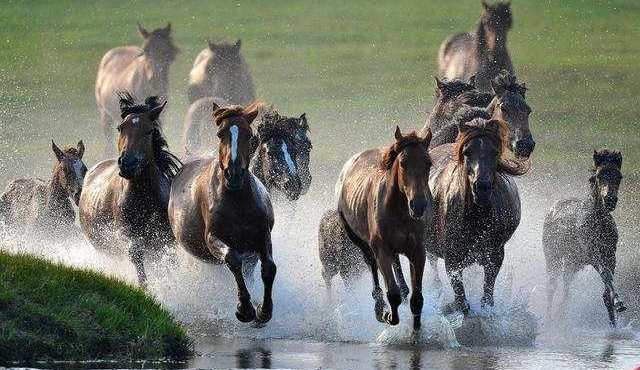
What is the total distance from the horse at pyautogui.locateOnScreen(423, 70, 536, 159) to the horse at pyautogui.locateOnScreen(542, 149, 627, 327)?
66cm

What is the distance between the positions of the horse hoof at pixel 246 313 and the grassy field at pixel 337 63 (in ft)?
58.5

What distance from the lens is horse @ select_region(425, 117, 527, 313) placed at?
15500mm

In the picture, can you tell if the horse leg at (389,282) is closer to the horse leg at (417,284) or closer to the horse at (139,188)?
the horse leg at (417,284)

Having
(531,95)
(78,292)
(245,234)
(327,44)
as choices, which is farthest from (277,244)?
(327,44)

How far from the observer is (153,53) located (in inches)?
1339

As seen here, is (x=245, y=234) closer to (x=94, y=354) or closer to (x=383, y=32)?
(x=94, y=354)

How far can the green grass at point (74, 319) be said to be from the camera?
12806 mm

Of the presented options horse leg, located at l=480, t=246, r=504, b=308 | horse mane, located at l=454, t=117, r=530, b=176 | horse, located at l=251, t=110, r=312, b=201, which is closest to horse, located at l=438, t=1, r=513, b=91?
horse, located at l=251, t=110, r=312, b=201

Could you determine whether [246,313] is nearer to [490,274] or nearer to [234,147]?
[234,147]

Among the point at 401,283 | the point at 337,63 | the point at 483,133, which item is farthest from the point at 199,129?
the point at 337,63

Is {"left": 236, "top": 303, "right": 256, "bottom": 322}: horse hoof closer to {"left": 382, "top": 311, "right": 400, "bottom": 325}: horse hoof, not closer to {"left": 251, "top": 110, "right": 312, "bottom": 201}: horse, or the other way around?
{"left": 382, "top": 311, "right": 400, "bottom": 325}: horse hoof

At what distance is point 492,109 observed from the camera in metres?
18.8

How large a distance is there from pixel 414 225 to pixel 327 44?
3421 centimetres

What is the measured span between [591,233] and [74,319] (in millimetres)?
6000
